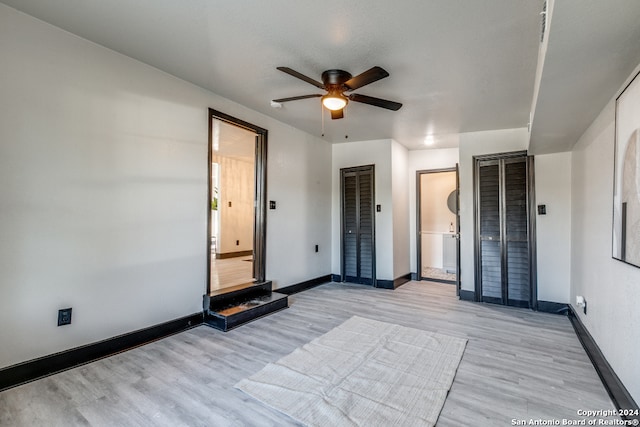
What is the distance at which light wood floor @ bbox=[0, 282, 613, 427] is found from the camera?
6.05ft

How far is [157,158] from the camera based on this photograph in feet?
9.85

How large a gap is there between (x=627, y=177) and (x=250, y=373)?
2.86 metres

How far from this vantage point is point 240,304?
3.65 meters

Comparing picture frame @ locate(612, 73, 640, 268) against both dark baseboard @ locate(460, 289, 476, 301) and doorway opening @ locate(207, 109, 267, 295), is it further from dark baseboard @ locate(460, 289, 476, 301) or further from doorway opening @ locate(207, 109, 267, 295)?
doorway opening @ locate(207, 109, 267, 295)

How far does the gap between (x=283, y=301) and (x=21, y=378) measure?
8.06 feet

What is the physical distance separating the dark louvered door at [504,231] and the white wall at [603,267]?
23.5 inches

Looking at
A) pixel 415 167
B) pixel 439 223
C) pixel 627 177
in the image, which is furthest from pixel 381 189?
pixel 627 177

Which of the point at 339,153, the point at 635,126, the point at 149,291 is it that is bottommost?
the point at 149,291

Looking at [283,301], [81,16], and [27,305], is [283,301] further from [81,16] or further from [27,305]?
[81,16]

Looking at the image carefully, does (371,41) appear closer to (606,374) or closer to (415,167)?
(606,374)

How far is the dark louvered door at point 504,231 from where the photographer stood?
13.7 ft

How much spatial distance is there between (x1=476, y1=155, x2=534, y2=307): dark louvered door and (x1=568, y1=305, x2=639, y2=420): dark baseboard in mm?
1037

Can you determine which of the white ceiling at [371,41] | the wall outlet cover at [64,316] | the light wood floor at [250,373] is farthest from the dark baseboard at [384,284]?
the wall outlet cover at [64,316]

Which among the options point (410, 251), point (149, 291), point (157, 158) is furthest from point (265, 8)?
point (410, 251)
